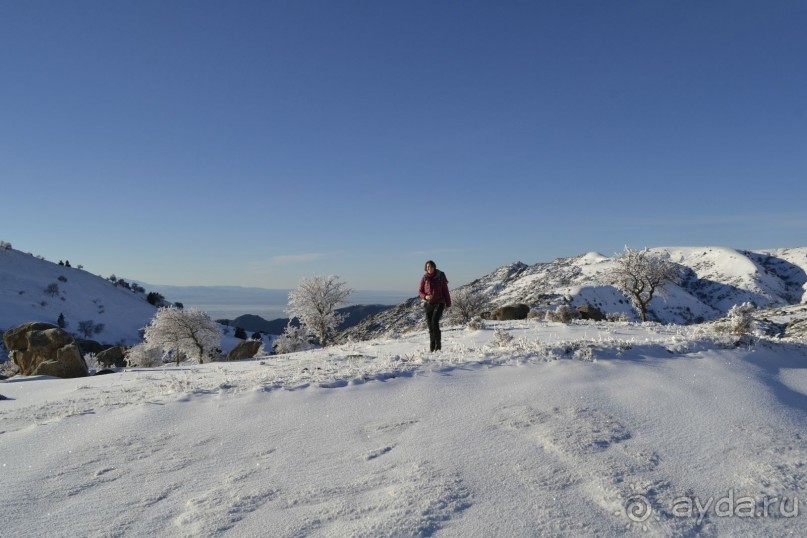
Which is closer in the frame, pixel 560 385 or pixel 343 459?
pixel 343 459

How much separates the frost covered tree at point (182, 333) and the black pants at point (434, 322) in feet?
81.2

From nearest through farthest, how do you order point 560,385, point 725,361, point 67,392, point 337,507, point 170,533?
point 170,533
point 337,507
point 560,385
point 725,361
point 67,392

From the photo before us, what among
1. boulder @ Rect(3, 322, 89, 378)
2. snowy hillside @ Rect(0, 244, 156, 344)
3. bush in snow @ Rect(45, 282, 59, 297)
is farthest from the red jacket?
bush in snow @ Rect(45, 282, 59, 297)

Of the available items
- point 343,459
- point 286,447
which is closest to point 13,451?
point 286,447

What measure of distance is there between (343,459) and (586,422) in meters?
2.75

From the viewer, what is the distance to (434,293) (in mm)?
12031

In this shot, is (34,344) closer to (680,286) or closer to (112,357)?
(112,357)

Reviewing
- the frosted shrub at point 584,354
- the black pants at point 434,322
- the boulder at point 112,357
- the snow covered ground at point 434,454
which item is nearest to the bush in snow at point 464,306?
the boulder at point 112,357

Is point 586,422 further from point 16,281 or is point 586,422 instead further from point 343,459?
point 16,281

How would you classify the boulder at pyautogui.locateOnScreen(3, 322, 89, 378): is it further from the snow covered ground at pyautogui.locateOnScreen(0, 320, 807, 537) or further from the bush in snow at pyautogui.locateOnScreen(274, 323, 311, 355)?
the bush in snow at pyautogui.locateOnScreen(274, 323, 311, 355)

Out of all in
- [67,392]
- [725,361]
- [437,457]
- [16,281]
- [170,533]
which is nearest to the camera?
[170,533]

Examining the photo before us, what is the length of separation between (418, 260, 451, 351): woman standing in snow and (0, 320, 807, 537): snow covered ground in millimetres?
4522

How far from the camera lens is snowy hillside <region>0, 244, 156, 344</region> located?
49219mm

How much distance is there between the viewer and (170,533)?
316cm
